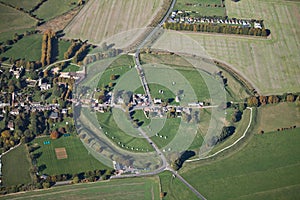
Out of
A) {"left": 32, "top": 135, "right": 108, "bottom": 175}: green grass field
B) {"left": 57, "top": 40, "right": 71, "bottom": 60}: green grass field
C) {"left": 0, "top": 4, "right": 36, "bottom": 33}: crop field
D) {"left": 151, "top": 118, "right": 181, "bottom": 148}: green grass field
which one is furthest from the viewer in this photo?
{"left": 0, "top": 4, "right": 36, "bottom": 33}: crop field

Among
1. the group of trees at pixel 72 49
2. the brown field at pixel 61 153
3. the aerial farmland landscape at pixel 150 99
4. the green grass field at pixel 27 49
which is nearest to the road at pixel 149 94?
the aerial farmland landscape at pixel 150 99

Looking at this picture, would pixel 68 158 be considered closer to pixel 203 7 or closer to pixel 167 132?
pixel 167 132

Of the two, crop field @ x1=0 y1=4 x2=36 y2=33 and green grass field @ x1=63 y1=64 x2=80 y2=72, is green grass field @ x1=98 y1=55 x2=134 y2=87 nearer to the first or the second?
green grass field @ x1=63 y1=64 x2=80 y2=72

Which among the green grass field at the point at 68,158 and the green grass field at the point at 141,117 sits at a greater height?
the green grass field at the point at 141,117

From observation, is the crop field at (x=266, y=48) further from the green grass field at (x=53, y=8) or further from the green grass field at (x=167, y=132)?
the green grass field at (x=53, y=8)

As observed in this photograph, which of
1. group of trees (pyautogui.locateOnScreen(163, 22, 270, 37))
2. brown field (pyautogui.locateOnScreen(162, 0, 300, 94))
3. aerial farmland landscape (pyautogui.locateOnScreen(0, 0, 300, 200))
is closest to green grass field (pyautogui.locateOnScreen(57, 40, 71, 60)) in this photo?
aerial farmland landscape (pyautogui.locateOnScreen(0, 0, 300, 200))

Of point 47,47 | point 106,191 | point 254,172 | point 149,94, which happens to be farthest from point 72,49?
point 254,172
